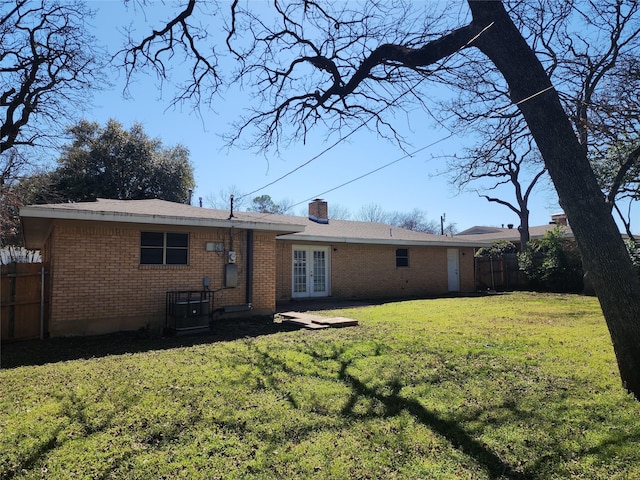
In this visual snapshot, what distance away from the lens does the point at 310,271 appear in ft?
50.3

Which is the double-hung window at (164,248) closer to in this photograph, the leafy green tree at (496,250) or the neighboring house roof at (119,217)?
the neighboring house roof at (119,217)

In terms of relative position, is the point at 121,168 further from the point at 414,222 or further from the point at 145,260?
the point at 414,222

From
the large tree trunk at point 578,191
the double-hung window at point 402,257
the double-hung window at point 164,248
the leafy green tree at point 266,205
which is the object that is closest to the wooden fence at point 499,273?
the double-hung window at point 402,257

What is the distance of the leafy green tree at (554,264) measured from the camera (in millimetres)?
18031

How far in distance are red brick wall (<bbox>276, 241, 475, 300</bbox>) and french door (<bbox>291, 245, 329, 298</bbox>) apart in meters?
0.28

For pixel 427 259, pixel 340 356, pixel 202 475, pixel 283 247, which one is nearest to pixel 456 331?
pixel 340 356

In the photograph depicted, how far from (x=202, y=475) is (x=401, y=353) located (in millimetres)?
4098

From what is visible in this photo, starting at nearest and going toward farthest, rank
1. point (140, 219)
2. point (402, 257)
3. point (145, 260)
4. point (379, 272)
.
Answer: point (140, 219) < point (145, 260) < point (379, 272) < point (402, 257)

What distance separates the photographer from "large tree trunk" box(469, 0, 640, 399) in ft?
13.3

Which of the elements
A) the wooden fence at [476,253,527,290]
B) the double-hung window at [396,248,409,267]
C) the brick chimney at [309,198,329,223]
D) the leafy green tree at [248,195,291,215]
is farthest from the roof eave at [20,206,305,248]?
the leafy green tree at [248,195,291,215]

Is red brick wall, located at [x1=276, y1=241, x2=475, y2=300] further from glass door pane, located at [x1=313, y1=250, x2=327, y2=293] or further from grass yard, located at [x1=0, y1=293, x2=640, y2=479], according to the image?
grass yard, located at [x1=0, y1=293, x2=640, y2=479]

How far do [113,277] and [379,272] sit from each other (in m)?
11.3

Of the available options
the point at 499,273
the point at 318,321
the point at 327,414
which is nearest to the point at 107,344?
the point at 318,321

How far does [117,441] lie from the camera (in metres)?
3.33
